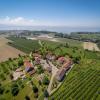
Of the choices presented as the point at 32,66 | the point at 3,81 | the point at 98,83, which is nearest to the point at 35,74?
the point at 32,66

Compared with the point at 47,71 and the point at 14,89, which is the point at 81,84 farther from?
the point at 14,89

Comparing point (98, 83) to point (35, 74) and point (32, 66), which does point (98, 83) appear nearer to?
point (35, 74)

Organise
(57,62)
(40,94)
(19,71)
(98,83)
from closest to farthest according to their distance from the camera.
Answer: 1. (40,94)
2. (98,83)
3. (19,71)
4. (57,62)

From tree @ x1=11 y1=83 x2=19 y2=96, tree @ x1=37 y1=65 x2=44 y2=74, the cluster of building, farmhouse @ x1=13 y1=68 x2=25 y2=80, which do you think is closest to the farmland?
tree @ x1=11 y1=83 x2=19 y2=96

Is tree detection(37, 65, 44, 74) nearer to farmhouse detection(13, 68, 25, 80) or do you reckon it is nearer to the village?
the village

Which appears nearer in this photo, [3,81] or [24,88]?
[24,88]

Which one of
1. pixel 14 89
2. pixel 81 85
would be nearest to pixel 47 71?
pixel 14 89

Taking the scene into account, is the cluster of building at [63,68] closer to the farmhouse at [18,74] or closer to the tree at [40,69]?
the tree at [40,69]

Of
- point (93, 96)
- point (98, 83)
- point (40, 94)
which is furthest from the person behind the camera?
point (98, 83)
